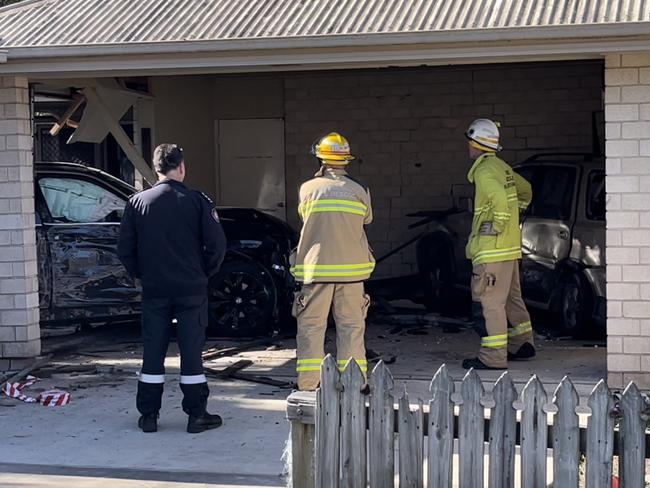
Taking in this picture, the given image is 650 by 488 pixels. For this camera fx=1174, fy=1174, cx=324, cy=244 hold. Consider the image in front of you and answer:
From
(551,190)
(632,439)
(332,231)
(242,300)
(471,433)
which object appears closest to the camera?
(632,439)

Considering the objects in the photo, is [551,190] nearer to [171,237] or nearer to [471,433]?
[171,237]

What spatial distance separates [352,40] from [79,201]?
4.14 metres

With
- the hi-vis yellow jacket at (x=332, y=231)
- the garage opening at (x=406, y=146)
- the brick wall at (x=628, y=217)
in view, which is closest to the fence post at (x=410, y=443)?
the hi-vis yellow jacket at (x=332, y=231)

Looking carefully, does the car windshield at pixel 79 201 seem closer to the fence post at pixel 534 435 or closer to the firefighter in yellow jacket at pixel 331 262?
the firefighter in yellow jacket at pixel 331 262

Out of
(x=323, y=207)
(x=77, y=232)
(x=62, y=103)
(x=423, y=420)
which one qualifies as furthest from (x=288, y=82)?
(x=423, y=420)

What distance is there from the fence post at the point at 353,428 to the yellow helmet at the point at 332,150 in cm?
315

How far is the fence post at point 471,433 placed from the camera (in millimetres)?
4879

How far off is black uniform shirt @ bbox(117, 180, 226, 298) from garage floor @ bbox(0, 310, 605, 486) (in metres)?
0.98

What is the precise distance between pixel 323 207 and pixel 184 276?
111 centimetres

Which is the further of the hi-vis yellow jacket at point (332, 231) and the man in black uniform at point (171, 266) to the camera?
the hi-vis yellow jacket at point (332, 231)

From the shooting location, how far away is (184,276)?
7.52 m

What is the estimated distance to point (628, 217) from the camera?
836 cm

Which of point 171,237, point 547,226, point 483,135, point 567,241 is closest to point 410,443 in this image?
point 171,237

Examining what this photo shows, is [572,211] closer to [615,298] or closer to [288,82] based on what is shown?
[615,298]
